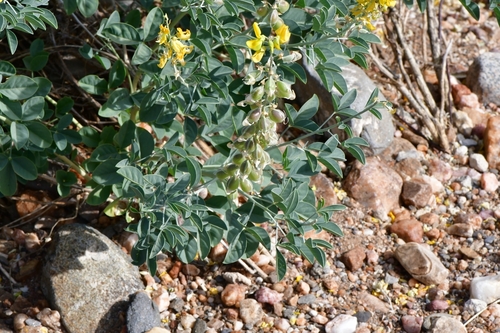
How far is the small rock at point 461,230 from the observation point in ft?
10.3

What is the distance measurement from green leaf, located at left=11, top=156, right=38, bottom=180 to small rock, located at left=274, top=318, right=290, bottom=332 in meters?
1.04

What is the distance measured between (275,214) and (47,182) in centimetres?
120

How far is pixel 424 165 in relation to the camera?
352 cm

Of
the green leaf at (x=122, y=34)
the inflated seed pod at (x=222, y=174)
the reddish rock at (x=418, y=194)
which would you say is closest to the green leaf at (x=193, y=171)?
the inflated seed pod at (x=222, y=174)

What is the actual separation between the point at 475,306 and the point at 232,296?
3.08 feet

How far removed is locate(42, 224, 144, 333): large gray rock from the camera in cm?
262

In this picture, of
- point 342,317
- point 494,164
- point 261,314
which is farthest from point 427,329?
point 494,164

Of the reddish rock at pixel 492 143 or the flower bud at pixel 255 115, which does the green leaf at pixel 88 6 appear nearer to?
the flower bud at pixel 255 115

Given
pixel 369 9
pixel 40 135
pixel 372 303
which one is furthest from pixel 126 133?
pixel 372 303

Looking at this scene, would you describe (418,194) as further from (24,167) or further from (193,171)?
(24,167)

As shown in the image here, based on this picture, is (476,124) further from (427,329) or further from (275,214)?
(275,214)

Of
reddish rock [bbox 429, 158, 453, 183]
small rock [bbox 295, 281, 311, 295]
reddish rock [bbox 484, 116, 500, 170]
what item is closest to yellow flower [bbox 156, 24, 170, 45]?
small rock [bbox 295, 281, 311, 295]

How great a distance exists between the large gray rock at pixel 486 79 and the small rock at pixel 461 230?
1.01 meters

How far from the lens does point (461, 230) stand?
10.3ft
